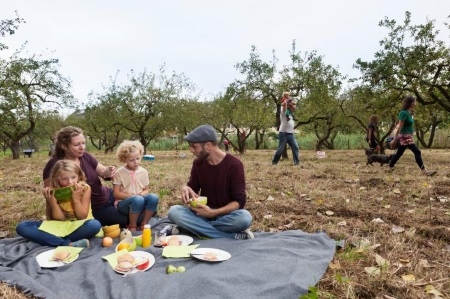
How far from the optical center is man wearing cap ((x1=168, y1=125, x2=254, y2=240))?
3.87 metres

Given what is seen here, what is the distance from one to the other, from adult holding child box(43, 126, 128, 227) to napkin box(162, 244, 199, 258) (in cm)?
122

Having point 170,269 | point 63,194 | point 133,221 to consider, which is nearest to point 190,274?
point 170,269

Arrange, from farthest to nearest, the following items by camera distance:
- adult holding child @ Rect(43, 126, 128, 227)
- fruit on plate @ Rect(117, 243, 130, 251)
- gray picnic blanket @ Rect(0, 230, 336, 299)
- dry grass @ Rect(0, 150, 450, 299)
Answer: adult holding child @ Rect(43, 126, 128, 227)
fruit on plate @ Rect(117, 243, 130, 251)
dry grass @ Rect(0, 150, 450, 299)
gray picnic blanket @ Rect(0, 230, 336, 299)

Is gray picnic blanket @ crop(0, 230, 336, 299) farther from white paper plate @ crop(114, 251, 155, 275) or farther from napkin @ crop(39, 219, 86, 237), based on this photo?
napkin @ crop(39, 219, 86, 237)

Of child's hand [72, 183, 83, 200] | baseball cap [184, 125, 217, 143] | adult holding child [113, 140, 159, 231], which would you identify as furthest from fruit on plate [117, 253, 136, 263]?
baseball cap [184, 125, 217, 143]

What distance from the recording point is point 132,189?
177 inches

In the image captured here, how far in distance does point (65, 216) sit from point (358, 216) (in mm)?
3911

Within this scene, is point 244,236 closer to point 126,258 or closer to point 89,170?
point 126,258

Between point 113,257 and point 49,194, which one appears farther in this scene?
point 49,194

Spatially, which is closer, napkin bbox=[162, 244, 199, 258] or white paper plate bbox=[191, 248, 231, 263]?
white paper plate bbox=[191, 248, 231, 263]

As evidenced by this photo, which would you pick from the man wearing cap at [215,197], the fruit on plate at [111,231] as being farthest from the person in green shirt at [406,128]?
the fruit on plate at [111,231]

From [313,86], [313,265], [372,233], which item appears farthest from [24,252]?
[313,86]

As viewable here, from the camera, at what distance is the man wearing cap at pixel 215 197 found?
3873 mm

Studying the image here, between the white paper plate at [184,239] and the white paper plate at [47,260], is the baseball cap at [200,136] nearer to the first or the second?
the white paper plate at [184,239]
